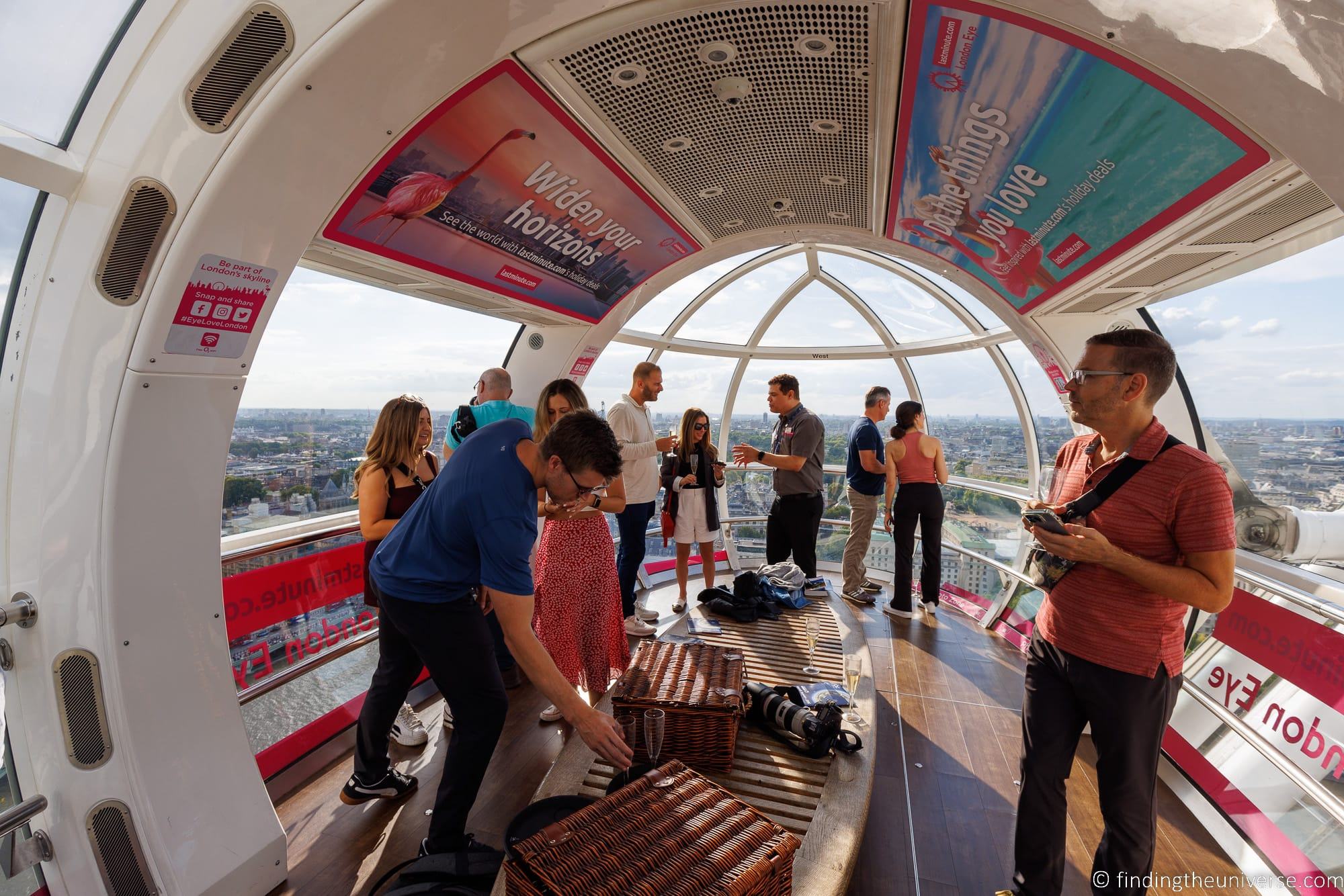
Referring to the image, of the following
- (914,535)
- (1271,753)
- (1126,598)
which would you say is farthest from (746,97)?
(914,535)

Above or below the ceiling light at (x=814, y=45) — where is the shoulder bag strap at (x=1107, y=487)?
below

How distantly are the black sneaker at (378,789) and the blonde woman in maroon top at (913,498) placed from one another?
179 inches

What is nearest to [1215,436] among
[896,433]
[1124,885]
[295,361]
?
[896,433]

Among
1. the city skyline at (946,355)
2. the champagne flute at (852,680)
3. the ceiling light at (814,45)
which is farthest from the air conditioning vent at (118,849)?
the ceiling light at (814,45)

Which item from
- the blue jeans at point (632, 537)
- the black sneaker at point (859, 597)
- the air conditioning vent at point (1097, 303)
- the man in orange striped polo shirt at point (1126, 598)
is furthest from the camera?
the black sneaker at point (859, 597)

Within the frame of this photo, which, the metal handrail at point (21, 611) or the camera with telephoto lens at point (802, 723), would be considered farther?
the camera with telephoto lens at point (802, 723)

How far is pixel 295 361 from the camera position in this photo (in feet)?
12.2

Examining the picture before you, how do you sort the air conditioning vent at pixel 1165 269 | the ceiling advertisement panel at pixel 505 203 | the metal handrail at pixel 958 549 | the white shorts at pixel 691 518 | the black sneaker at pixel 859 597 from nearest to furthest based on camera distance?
the ceiling advertisement panel at pixel 505 203 < the air conditioning vent at pixel 1165 269 < the white shorts at pixel 691 518 < the metal handrail at pixel 958 549 < the black sneaker at pixel 859 597

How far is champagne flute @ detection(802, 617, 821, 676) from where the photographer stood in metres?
3.09

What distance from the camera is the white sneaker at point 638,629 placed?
4.90m

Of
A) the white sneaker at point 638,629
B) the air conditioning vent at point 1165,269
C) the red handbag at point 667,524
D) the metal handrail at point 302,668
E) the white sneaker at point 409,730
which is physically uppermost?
the air conditioning vent at point 1165,269

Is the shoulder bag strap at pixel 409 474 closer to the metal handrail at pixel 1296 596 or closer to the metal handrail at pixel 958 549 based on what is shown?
the metal handrail at pixel 958 549

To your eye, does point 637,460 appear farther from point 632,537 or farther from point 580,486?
point 580,486

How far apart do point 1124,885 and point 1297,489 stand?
9.09ft
